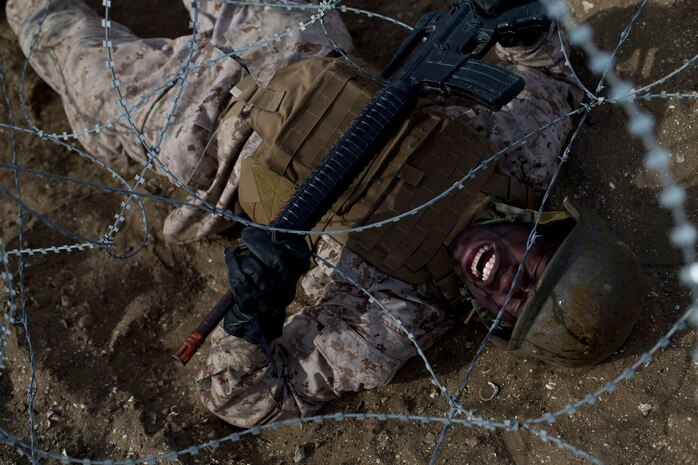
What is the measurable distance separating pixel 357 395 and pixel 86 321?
1.58 meters

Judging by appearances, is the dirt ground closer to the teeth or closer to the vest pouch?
the teeth

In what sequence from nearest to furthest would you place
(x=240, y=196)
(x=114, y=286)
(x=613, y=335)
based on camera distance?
(x=613, y=335), (x=240, y=196), (x=114, y=286)

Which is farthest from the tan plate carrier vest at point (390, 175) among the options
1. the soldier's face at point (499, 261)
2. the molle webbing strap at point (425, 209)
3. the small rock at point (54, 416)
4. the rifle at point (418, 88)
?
the small rock at point (54, 416)

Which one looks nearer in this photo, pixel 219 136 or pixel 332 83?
pixel 332 83

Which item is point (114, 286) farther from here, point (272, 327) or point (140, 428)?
point (272, 327)

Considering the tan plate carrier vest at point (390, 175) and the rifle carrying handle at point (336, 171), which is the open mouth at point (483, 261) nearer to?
the tan plate carrier vest at point (390, 175)

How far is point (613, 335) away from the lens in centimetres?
290

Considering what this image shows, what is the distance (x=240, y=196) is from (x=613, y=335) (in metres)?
1.95

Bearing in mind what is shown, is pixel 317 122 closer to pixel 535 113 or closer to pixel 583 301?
pixel 535 113

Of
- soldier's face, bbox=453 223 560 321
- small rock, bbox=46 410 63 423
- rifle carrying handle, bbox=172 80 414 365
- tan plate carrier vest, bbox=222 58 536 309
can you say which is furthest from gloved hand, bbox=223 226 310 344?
small rock, bbox=46 410 63 423

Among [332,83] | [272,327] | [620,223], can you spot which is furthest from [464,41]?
[272,327]

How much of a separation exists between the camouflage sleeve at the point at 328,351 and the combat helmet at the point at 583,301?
56cm

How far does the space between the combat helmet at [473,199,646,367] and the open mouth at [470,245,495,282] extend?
25 cm

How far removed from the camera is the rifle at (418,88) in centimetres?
283
